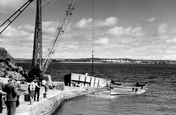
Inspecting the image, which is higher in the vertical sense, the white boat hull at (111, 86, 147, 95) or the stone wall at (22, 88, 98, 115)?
the stone wall at (22, 88, 98, 115)

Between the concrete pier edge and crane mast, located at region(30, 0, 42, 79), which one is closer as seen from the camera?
the concrete pier edge

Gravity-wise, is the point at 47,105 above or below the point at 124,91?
above

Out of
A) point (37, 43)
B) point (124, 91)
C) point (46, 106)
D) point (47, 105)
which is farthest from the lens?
point (124, 91)

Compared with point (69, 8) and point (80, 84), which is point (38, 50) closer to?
point (80, 84)

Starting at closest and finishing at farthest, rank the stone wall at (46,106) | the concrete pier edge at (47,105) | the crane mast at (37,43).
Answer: the concrete pier edge at (47,105)
the stone wall at (46,106)
the crane mast at (37,43)

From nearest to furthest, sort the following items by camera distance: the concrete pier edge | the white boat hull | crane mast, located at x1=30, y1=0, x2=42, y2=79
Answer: the concrete pier edge, crane mast, located at x1=30, y1=0, x2=42, y2=79, the white boat hull

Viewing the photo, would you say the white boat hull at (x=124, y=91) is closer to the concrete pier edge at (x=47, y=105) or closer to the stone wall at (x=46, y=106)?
the concrete pier edge at (x=47, y=105)

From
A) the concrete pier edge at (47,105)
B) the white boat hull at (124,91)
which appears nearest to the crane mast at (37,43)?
the concrete pier edge at (47,105)

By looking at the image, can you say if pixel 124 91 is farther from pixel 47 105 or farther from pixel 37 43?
pixel 47 105

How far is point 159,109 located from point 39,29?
20.0 m

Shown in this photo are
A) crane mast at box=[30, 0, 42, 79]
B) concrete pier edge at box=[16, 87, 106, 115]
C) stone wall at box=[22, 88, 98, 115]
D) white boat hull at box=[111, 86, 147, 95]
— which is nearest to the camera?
concrete pier edge at box=[16, 87, 106, 115]

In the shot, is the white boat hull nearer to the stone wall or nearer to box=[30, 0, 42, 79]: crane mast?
the stone wall

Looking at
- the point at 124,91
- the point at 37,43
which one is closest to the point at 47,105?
the point at 37,43

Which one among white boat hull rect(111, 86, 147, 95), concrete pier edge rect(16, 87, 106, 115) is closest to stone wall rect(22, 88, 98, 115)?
concrete pier edge rect(16, 87, 106, 115)
